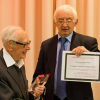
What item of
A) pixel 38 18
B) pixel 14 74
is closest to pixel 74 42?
pixel 14 74

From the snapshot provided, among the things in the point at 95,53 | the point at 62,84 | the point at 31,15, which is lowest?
the point at 62,84

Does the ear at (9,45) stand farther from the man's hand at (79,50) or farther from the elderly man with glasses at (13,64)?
the man's hand at (79,50)

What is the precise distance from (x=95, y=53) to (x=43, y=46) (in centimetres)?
53

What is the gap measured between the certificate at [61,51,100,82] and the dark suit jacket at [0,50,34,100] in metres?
0.36

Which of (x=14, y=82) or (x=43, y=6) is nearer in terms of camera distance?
(x=14, y=82)

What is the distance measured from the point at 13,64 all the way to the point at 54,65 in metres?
0.39

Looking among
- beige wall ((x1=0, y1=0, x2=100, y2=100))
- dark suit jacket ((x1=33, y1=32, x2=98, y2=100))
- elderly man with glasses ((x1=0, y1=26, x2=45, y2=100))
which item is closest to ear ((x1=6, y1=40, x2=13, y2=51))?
elderly man with glasses ((x1=0, y1=26, x2=45, y2=100))

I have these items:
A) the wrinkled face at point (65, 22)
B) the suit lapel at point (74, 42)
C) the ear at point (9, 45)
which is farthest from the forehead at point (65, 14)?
the ear at point (9, 45)

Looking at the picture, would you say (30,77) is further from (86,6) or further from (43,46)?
(86,6)

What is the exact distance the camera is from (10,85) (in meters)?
1.21

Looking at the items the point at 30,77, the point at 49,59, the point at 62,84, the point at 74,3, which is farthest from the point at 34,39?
the point at 62,84

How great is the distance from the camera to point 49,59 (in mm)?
1559

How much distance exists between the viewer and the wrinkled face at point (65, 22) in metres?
1.51

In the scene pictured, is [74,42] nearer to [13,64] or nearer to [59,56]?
[59,56]
